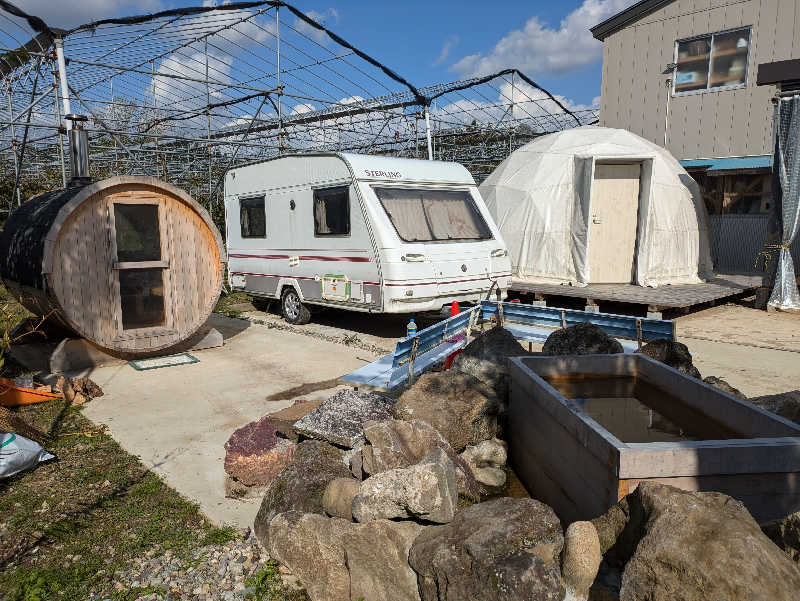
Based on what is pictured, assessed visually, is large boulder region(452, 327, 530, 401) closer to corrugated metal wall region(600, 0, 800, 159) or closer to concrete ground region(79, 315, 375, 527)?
concrete ground region(79, 315, 375, 527)

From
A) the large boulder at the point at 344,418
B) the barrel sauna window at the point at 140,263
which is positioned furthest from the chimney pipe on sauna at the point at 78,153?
the large boulder at the point at 344,418

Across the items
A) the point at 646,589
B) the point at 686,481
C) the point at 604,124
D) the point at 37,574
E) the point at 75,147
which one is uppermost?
the point at 604,124

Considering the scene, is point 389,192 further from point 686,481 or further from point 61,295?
point 686,481

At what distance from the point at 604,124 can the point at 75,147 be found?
50.9 feet

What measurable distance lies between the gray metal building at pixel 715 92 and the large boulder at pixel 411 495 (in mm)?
14613

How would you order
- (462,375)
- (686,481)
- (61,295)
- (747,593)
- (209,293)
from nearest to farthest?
(747,593) < (686,481) < (462,375) < (61,295) < (209,293)

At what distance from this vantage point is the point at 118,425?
604 cm

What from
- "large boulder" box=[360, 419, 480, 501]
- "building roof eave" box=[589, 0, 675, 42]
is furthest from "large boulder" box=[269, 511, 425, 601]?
"building roof eave" box=[589, 0, 675, 42]

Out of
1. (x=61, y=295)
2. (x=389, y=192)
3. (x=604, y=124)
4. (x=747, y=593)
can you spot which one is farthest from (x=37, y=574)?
(x=604, y=124)

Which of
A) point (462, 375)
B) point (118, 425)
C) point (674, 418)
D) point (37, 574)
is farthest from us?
point (118, 425)

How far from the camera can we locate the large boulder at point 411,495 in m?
3.31

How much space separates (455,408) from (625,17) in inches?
677

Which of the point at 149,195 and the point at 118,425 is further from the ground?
the point at 149,195

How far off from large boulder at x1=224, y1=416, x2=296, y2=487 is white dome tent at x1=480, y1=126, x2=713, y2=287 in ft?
30.1
